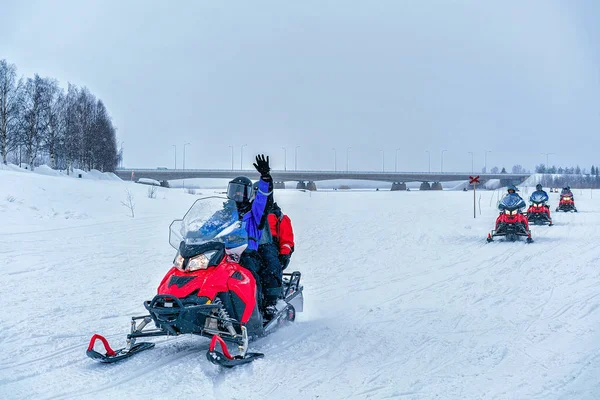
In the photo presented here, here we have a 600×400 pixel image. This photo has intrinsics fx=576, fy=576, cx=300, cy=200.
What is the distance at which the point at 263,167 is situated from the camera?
628 cm

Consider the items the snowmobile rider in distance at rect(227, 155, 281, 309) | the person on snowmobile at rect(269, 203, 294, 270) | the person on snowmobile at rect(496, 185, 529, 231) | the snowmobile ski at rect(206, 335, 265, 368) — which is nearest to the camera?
the snowmobile ski at rect(206, 335, 265, 368)

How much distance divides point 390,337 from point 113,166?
6014cm

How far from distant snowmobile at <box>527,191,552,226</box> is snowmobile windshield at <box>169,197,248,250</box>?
1809 cm

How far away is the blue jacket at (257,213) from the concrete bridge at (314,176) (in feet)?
199

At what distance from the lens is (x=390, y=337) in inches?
248

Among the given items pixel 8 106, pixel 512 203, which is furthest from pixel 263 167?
pixel 8 106

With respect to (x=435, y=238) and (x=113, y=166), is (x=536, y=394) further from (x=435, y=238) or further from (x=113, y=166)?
(x=113, y=166)

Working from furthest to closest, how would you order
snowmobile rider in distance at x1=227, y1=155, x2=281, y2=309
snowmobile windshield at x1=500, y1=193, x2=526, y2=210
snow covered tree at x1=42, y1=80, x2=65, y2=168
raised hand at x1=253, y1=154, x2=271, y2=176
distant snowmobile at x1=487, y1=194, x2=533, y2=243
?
1. snow covered tree at x1=42, y1=80, x2=65, y2=168
2. snowmobile windshield at x1=500, y1=193, x2=526, y2=210
3. distant snowmobile at x1=487, y1=194, x2=533, y2=243
4. raised hand at x1=253, y1=154, x2=271, y2=176
5. snowmobile rider in distance at x1=227, y1=155, x2=281, y2=309

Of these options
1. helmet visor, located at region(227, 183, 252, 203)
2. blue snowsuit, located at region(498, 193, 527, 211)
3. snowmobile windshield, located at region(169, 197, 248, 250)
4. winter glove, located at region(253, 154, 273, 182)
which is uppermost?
winter glove, located at region(253, 154, 273, 182)

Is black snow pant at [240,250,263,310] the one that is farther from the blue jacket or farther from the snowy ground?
the snowy ground

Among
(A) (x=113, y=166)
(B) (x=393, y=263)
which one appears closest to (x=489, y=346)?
(B) (x=393, y=263)

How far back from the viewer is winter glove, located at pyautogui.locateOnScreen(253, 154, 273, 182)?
6195mm

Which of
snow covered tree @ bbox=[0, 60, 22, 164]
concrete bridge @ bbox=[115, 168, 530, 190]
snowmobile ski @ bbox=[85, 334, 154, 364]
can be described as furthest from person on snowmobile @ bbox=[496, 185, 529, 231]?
concrete bridge @ bbox=[115, 168, 530, 190]

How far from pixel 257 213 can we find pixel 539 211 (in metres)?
18.0
